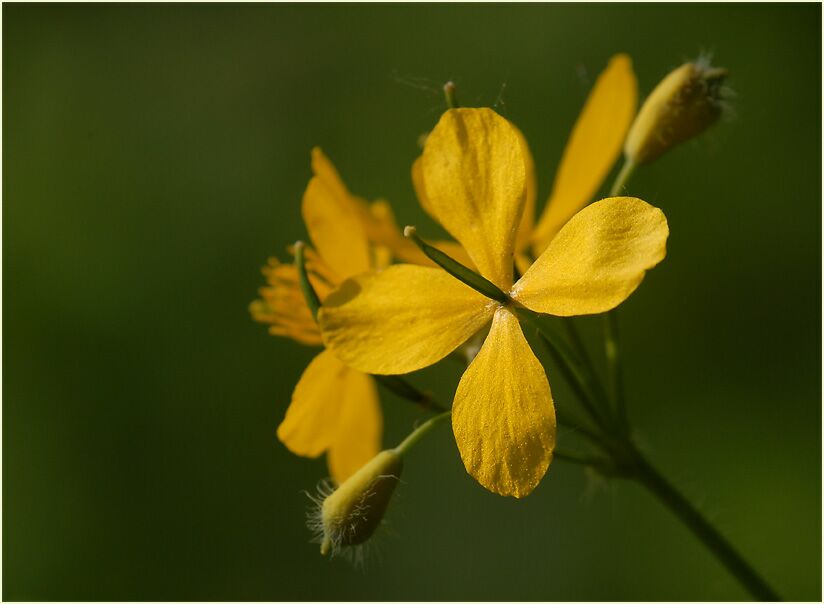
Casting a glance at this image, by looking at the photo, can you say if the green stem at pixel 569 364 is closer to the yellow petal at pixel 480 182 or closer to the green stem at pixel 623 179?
the yellow petal at pixel 480 182

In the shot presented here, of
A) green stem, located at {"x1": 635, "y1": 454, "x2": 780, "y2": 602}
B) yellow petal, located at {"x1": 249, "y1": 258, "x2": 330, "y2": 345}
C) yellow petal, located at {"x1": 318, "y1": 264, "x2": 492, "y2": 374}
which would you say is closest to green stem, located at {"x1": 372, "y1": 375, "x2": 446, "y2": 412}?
yellow petal, located at {"x1": 318, "y1": 264, "x2": 492, "y2": 374}

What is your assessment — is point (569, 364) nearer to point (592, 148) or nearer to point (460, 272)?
point (460, 272)

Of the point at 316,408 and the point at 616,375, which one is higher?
the point at 316,408

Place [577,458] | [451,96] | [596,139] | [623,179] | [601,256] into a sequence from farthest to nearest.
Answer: [596,139] → [623,179] → [577,458] → [451,96] → [601,256]

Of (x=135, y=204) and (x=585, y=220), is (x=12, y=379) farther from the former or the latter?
(x=585, y=220)

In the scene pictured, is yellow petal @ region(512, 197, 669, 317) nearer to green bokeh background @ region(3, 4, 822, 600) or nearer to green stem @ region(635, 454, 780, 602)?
green stem @ region(635, 454, 780, 602)

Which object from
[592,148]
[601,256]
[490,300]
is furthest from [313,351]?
[601,256]

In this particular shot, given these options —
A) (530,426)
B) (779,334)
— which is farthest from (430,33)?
(530,426)

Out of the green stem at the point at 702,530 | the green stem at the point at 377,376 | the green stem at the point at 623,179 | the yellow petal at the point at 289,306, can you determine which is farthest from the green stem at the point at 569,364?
the yellow petal at the point at 289,306
